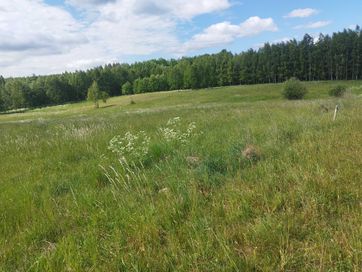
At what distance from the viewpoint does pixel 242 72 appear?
11106cm

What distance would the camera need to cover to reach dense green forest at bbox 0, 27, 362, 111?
4060 inches

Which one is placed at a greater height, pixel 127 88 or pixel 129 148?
pixel 129 148

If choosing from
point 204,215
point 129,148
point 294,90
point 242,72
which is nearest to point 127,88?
point 242,72

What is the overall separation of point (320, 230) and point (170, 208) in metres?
1.69

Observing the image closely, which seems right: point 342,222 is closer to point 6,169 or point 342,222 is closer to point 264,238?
point 264,238

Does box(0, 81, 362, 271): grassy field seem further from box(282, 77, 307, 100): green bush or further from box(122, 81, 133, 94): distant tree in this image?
box(122, 81, 133, 94): distant tree

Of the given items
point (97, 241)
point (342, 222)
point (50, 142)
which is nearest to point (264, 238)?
point (342, 222)

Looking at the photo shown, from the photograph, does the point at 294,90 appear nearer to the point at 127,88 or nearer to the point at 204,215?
the point at 204,215

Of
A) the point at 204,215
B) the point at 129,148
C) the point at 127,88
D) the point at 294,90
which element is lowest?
the point at 294,90

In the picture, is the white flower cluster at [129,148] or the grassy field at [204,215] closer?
the grassy field at [204,215]

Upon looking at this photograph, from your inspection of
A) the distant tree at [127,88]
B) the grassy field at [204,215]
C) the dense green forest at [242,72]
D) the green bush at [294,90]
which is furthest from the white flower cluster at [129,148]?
the distant tree at [127,88]

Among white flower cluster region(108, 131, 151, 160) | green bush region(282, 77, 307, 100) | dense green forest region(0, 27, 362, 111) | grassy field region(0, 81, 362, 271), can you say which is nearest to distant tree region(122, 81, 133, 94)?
dense green forest region(0, 27, 362, 111)

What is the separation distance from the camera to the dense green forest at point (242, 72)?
338ft

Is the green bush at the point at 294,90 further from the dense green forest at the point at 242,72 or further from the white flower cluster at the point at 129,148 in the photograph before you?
the white flower cluster at the point at 129,148
